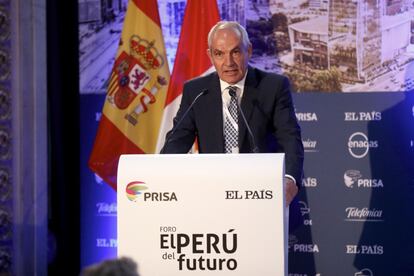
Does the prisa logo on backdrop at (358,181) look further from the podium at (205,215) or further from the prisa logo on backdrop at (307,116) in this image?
the podium at (205,215)

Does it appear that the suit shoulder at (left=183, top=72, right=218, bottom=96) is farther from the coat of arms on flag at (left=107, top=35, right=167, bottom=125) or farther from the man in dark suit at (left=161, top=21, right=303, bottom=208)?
the coat of arms on flag at (left=107, top=35, right=167, bottom=125)

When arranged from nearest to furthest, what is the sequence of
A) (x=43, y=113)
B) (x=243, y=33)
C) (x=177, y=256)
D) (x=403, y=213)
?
(x=177, y=256), (x=243, y=33), (x=403, y=213), (x=43, y=113)

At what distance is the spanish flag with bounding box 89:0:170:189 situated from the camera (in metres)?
5.95

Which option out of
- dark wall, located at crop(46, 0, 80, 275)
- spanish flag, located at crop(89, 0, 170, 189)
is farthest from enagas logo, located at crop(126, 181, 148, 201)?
dark wall, located at crop(46, 0, 80, 275)

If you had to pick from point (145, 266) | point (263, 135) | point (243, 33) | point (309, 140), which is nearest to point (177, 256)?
point (145, 266)

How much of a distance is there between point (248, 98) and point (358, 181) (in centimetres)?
201

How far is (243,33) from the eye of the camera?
3898mm

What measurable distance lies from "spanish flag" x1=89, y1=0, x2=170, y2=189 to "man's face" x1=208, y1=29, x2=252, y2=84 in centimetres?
205

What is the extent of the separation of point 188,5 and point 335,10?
3.64 feet

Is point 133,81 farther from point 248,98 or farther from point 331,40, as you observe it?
point 248,98

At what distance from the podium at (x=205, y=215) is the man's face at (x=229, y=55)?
810 millimetres

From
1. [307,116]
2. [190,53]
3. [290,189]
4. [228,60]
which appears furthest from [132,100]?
[290,189]

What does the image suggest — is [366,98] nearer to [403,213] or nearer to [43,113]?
[403,213]

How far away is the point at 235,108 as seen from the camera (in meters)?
3.90
